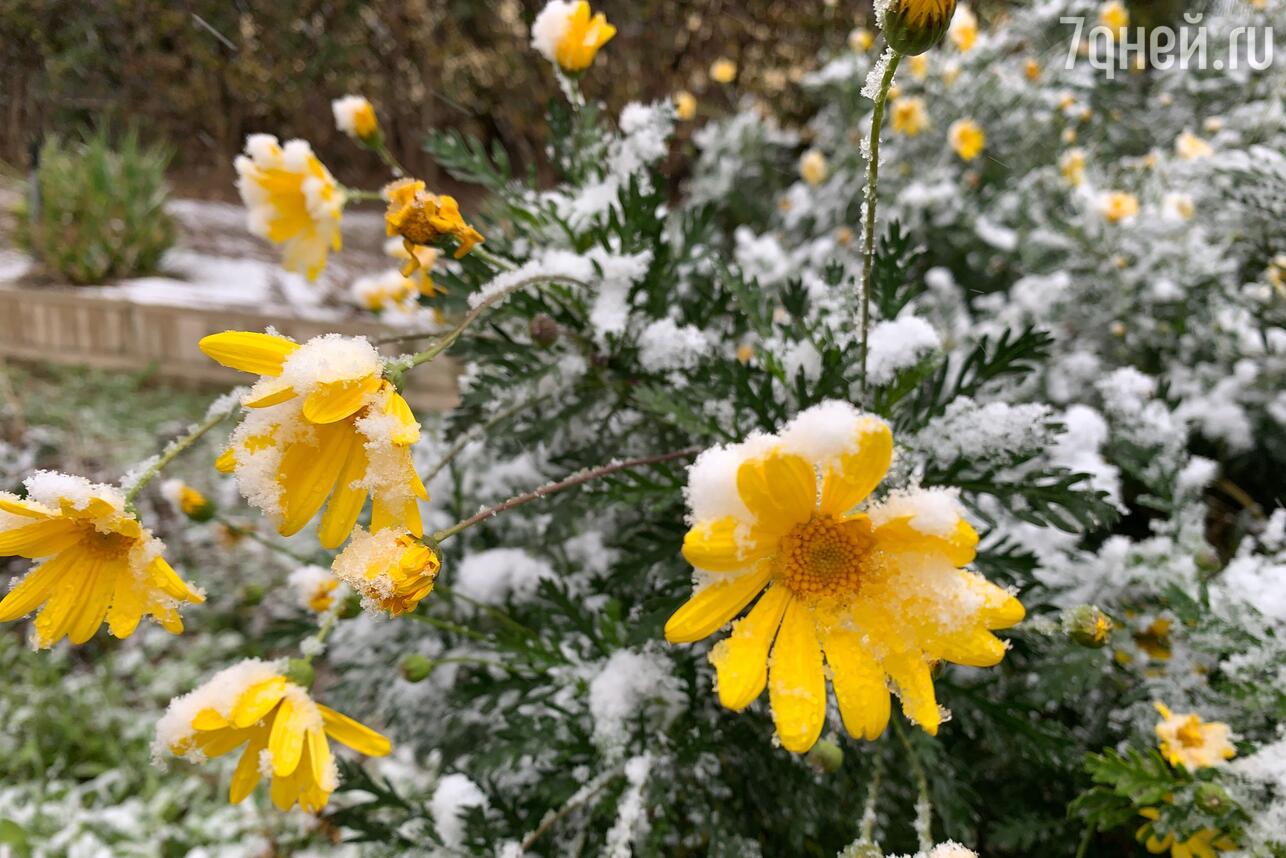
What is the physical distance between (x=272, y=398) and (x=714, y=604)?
37cm

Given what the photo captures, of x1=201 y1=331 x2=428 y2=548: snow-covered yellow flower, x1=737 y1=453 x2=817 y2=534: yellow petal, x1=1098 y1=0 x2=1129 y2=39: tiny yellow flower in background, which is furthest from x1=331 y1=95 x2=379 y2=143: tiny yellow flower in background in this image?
x1=1098 y1=0 x2=1129 y2=39: tiny yellow flower in background

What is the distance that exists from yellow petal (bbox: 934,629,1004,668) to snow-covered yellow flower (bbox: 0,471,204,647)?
614 mm

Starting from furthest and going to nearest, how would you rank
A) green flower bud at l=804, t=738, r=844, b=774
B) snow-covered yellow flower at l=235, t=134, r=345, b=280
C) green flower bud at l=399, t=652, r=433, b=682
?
snow-covered yellow flower at l=235, t=134, r=345, b=280 < green flower bud at l=399, t=652, r=433, b=682 < green flower bud at l=804, t=738, r=844, b=774

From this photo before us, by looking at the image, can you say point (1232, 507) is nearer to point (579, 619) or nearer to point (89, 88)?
point (579, 619)

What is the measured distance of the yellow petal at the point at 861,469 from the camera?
57cm

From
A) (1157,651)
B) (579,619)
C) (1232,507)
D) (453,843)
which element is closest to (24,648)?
(453,843)

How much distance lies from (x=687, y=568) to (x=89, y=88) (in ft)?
19.9

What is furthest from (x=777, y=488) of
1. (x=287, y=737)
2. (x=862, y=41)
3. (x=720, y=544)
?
(x=862, y=41)

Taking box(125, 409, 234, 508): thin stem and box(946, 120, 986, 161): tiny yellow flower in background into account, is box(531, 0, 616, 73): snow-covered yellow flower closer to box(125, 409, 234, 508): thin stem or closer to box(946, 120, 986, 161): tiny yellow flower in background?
box(125, 409, 234, 508): thin stem

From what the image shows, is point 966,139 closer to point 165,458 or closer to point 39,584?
point 165,458

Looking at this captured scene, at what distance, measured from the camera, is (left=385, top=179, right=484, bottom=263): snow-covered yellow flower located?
86 cm

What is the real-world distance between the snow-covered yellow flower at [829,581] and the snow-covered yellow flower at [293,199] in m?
0.78

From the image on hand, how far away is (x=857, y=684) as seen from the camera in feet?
2.03

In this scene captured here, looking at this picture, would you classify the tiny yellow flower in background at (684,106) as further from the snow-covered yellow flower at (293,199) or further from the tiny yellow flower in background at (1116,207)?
the tiny yellow flower in background at (1116,207)
